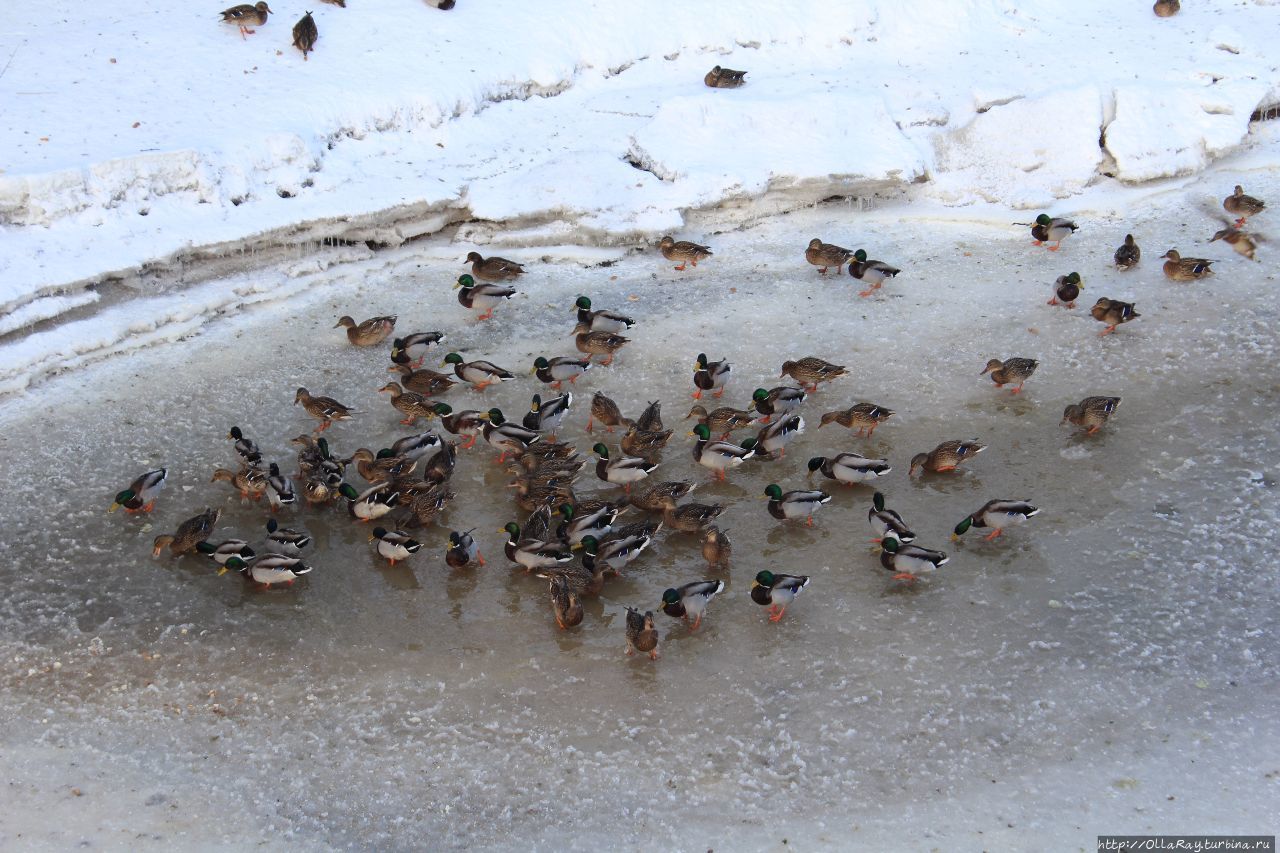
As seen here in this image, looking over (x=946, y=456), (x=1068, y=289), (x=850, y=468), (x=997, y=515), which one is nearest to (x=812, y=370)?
(x=850, y=468)

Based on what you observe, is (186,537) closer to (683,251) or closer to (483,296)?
(483,296)

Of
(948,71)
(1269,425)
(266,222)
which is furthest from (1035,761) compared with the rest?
(948,71)

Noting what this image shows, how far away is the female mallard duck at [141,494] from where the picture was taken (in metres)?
8.29

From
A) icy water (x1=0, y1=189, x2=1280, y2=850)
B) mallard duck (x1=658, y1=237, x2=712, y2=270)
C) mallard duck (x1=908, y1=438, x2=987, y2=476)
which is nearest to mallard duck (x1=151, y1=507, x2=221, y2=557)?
icy water (x1=0, y1=189, x2=1280, y2=850)

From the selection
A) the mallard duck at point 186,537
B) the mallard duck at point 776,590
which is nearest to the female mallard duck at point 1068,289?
the mallard duck at point 776,590

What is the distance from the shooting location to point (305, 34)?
1328 centimetres

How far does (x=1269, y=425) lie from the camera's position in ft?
29.9

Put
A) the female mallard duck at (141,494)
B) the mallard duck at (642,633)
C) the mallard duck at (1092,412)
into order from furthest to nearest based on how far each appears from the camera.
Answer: the mallard duck at (1092,412)
the female mallard duck at (141,494)
the mallard duck at (642,633)

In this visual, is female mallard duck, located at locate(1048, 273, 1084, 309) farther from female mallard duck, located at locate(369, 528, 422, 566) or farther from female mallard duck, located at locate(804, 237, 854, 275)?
female mallard duck, located at locate(369, 528, 422, 566)

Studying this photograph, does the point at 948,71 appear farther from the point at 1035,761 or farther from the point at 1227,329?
the point at 1035,761

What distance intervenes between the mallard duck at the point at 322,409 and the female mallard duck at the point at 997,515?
197 inches

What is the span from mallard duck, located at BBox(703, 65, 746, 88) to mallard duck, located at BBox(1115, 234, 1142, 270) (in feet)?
16.2

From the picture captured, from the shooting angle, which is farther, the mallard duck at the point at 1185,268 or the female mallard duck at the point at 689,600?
the mallard duck at the point at 1185,268

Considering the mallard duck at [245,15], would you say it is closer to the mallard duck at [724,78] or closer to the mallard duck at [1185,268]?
the mallard duck at [724,78]
